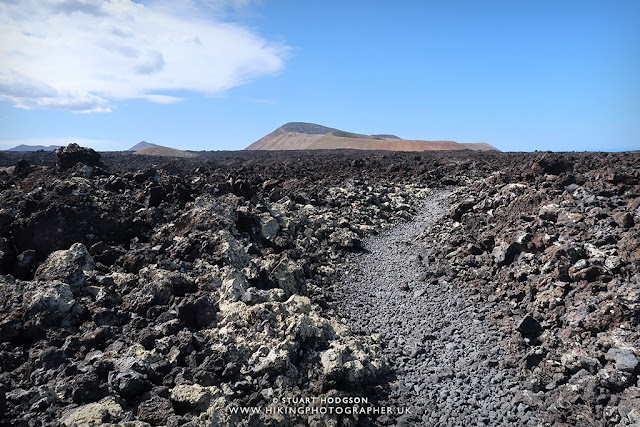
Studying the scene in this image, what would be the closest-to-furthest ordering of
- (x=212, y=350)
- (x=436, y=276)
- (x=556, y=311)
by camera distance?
(x=212, y=350), (x=556, y=311), (x=436, y=276)

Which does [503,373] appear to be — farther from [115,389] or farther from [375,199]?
[375,199]

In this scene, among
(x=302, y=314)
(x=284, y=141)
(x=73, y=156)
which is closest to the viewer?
(x=302, y=314)

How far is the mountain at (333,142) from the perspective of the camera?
3638 inches

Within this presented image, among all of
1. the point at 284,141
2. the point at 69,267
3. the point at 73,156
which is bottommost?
the point at 69,267

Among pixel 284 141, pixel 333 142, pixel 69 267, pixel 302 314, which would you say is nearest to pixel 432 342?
pixel 302 314

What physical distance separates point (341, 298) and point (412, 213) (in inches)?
431

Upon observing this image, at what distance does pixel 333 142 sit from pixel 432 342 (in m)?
111

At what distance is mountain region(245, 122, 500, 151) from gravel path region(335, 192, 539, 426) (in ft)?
256

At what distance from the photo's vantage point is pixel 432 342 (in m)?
8.87

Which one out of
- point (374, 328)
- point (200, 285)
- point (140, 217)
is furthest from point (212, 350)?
point (140, 217)

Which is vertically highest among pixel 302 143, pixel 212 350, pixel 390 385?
pixel 302 143

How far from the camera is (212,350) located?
721cm

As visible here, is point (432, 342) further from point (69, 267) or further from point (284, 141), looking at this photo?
point (284, 141)

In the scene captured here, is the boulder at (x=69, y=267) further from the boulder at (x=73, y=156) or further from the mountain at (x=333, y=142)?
the mountain at (x=333, y=142)
